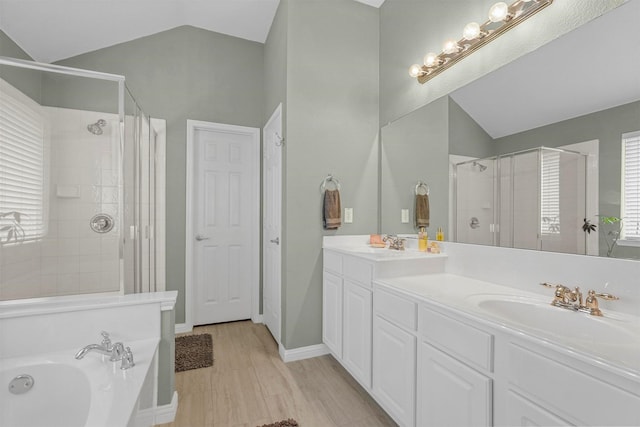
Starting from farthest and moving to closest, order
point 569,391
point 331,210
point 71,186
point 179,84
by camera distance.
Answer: point 179,84, point 331,210, point 71,186, point 569,391

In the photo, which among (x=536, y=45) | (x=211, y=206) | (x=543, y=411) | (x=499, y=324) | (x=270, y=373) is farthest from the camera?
(x=211, y=206)

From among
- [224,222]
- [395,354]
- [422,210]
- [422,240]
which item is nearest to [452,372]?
[395,354]

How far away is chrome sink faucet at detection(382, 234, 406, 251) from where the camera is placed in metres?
→ 2.29

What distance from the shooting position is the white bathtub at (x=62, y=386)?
1.25 m

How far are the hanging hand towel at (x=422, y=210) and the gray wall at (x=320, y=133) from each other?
20.8 inches

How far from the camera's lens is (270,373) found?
7.26 ft

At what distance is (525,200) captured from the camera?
1.44m

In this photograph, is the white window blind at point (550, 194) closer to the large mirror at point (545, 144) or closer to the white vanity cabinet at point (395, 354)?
the large mirror at point (545, 144)

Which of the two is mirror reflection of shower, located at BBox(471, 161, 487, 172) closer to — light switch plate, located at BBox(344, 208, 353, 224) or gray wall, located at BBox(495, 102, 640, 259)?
gray wall, located at BBox(495, 102, 640, 259)

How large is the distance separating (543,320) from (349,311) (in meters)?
1.12

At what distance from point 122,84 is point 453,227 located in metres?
2.29

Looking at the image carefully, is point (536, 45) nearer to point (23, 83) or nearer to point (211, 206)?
point (211, 206)

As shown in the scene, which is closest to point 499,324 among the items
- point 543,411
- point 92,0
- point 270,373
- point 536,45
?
point 543,411

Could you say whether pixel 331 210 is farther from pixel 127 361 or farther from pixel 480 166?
pixel 127 361
